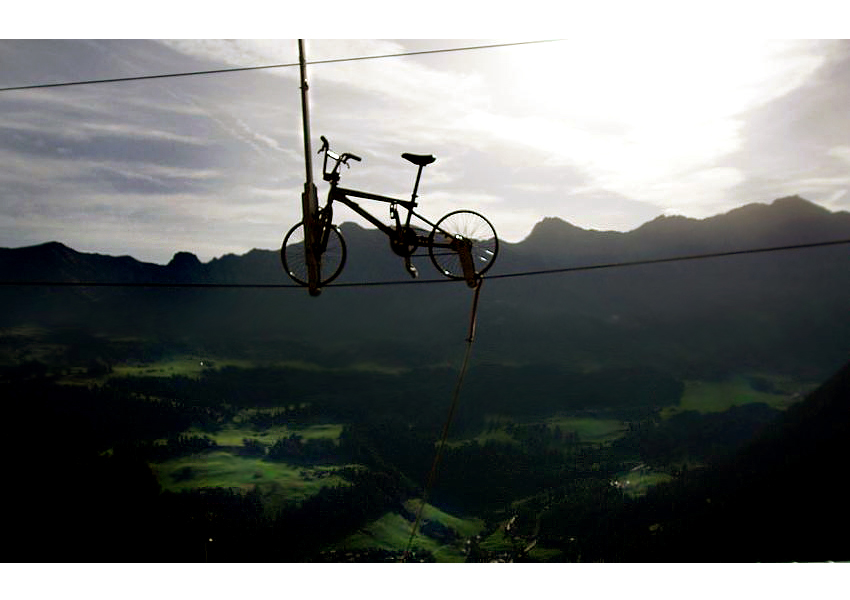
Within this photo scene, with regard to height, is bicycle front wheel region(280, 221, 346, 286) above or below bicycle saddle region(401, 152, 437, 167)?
below

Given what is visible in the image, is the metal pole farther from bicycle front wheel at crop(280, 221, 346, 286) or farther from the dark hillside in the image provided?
the dark hillside

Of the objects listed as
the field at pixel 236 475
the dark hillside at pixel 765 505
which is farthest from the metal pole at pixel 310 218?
the field at pixel 236 475

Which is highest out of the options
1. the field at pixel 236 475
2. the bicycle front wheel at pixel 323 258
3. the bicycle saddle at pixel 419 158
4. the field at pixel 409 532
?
the bicycle saddle at pixel 419 158

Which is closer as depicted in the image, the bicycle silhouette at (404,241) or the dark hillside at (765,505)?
the bicycle silhouette at (404,241)

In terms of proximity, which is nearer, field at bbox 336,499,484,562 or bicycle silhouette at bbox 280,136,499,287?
bicycle silhouette at bbox 280,136,499,287

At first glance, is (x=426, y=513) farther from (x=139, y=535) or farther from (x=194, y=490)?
(x=139, y=535)

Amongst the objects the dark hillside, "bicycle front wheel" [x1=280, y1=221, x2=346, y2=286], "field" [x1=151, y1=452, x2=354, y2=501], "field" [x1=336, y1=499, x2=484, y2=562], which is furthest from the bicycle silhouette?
"field" [x1=151, y1=452, x2=354, y2=501]

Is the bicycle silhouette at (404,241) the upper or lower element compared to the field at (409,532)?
upper

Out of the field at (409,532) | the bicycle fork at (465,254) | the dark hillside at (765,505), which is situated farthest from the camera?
the field at (409,532)

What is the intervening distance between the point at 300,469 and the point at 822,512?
124 metres

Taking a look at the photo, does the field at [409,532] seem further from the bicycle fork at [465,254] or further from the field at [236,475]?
the bicycle fork at [465,254]

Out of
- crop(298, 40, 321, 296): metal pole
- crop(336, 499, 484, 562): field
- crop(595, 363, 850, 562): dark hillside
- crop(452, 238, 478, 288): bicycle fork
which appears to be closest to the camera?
crop(298, 40, 321, 296): metal pole

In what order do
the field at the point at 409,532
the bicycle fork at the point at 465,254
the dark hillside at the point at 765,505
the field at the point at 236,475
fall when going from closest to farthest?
the bicycle fork at the point at 465,254
the dark hillside at the point at 765,505
the field at the point at 409,532
the field at the point at 236,475

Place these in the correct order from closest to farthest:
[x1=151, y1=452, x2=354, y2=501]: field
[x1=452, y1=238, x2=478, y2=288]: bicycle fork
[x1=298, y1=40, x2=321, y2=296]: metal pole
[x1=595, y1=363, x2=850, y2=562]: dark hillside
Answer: [x1=298, y1=40, x2=321, y2=296]: metal pole < [x1=452, y1=238, x2=478, y2=288]: bicycle fork < [x1=595, y1=363, x2=850, y2=562]: dark hillside < [x1=151, y1=452, x2=354, y2=501]: field
